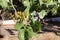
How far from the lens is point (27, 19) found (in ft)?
2.09

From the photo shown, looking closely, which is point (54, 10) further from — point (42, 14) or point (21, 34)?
point (21, 34)

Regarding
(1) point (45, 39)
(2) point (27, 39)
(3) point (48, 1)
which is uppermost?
(3) point (48, 1)

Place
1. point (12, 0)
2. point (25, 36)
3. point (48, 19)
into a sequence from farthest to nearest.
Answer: point (48, 19) < point (12, 0) < point (25, 36)

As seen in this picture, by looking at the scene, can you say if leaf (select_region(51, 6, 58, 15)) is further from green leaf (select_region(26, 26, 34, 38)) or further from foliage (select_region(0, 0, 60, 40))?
green leaf (select_region(26, 26, 34, 38))

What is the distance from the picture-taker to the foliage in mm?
634

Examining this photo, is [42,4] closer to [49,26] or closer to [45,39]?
[45,39]

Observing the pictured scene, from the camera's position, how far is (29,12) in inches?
26.5

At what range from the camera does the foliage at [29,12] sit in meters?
0.63

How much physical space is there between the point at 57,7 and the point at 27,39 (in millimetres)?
197

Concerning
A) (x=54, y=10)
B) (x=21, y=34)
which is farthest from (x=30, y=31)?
(x=54, y=10)

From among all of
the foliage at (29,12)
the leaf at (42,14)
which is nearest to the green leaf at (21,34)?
the foliage at (29,12)

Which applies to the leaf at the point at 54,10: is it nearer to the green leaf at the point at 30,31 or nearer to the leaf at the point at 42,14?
the leaf at the point at 42,14

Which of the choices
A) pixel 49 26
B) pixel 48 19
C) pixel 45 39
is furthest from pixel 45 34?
pixel 48 19

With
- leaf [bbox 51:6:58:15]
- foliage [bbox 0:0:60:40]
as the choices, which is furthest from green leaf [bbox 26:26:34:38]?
leaf [bbox 51:6:58:15]
